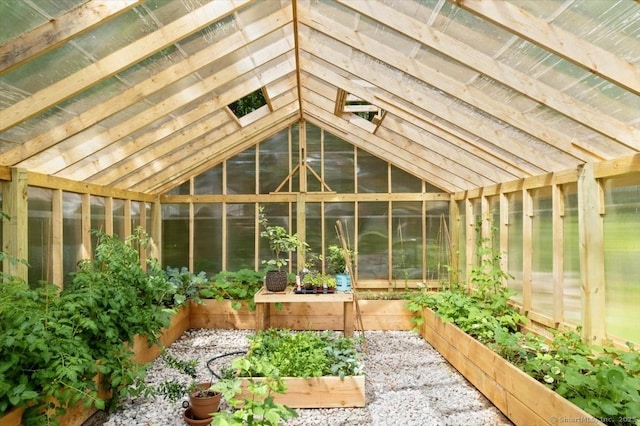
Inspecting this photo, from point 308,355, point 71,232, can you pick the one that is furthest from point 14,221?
point 308,355

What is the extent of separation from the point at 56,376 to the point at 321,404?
85.3 inches

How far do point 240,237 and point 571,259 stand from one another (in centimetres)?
519

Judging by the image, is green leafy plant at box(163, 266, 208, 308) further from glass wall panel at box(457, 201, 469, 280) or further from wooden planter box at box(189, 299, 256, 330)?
glass wall panel at box(457, 201, 469, 280)

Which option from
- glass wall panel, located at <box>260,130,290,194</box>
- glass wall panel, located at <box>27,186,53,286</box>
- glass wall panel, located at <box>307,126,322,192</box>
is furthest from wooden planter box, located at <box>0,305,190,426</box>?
glass wall panel, located at <box>307,126,322,192</box>

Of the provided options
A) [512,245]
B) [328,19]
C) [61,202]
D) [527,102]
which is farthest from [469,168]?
[61,202]

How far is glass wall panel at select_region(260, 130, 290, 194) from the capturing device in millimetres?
7965

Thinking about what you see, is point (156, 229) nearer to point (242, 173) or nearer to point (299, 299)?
point (242, 173)

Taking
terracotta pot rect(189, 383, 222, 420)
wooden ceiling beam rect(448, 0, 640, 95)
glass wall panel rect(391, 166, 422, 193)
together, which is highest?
wooden ceiling beam rect(448, 0, 640, 95)

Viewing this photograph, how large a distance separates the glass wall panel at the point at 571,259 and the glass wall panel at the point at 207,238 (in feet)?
17.6

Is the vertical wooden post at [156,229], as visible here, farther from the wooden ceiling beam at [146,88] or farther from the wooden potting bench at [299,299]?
the wooden ceiling beam at [146,88]

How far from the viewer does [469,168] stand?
6.05 meters

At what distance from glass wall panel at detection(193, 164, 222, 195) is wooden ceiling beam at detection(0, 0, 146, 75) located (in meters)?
5.15

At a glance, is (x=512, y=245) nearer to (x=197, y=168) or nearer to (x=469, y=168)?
(x=469, y=168)

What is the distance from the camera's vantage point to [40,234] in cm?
448
